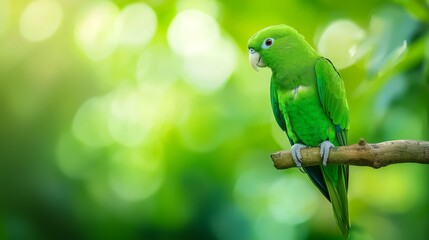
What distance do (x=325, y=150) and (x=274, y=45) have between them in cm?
18

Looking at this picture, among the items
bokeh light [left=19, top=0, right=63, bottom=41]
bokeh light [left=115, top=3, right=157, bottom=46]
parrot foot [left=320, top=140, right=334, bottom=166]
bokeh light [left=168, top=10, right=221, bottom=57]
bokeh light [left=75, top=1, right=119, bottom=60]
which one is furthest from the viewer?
bokeh light [left=75, top=1, right=119, bottom=60]

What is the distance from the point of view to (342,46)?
174 centimetres

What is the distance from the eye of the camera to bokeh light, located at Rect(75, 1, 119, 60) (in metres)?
3.71

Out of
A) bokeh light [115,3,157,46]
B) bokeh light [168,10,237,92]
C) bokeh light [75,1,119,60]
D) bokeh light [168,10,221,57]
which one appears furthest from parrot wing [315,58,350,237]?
bokeh light [75,1,119,60]

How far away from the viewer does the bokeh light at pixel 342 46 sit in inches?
68.6

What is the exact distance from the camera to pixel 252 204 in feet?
11.9

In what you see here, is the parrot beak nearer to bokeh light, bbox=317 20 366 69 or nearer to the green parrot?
the green parrot

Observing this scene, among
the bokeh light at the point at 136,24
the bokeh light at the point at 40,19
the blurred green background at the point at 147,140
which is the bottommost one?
the blurred green background at the point at 147,140

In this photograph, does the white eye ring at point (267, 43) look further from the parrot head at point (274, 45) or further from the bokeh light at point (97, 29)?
the bokeh light at point (97, 29)

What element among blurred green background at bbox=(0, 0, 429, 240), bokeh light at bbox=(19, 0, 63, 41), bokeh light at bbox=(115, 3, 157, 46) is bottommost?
blurred green background at bbox=(0, 0, 429, 240)

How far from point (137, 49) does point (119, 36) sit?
126 millimetres

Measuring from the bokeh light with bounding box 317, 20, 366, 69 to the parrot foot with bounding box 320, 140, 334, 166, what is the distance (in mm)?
580

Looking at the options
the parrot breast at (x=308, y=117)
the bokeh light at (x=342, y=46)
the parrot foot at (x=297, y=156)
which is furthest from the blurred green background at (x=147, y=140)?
the parrot foot at (x=297, y=156)

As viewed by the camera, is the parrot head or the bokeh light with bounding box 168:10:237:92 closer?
the parrot head
